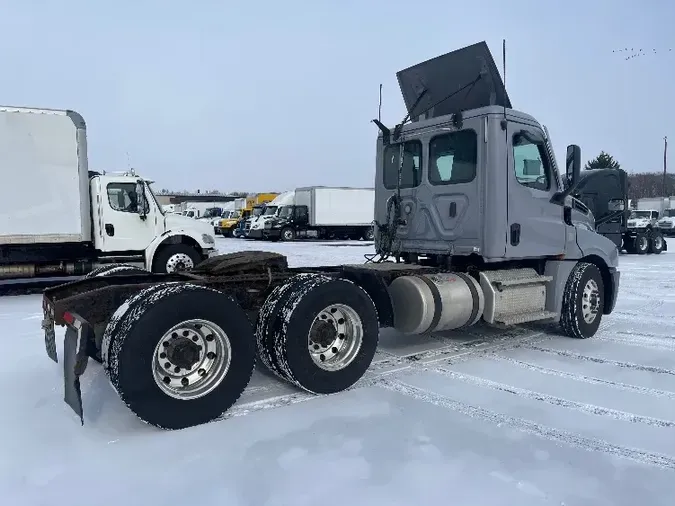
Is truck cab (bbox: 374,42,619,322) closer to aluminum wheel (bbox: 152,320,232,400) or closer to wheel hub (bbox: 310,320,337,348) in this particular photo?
wheel hub (bbox: 310,320,337,348)

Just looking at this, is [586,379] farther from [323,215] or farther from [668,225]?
[668,225]

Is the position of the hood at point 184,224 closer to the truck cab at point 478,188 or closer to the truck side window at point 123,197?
the truck side window at point 123,197

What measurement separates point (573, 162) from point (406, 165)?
199cm

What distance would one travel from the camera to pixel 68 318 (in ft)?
13.7

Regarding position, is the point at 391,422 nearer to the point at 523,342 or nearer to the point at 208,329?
the point at 208,329

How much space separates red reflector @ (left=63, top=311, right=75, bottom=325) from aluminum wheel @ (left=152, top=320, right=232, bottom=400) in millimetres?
721

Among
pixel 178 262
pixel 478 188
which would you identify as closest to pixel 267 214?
pixel 178 262

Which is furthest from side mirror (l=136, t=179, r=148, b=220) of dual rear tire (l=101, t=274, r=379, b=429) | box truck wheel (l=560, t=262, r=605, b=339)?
box truck wheel (l=560, t=262, r=605, b=339)

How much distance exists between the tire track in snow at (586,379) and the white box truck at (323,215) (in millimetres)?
26079

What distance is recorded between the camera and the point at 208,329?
14.0 ft

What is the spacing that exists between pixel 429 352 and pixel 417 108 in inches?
130

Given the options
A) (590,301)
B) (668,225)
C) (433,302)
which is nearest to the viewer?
(433,302)

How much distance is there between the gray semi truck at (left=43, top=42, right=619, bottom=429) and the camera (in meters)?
4.05

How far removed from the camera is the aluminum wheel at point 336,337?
16.1 feet
